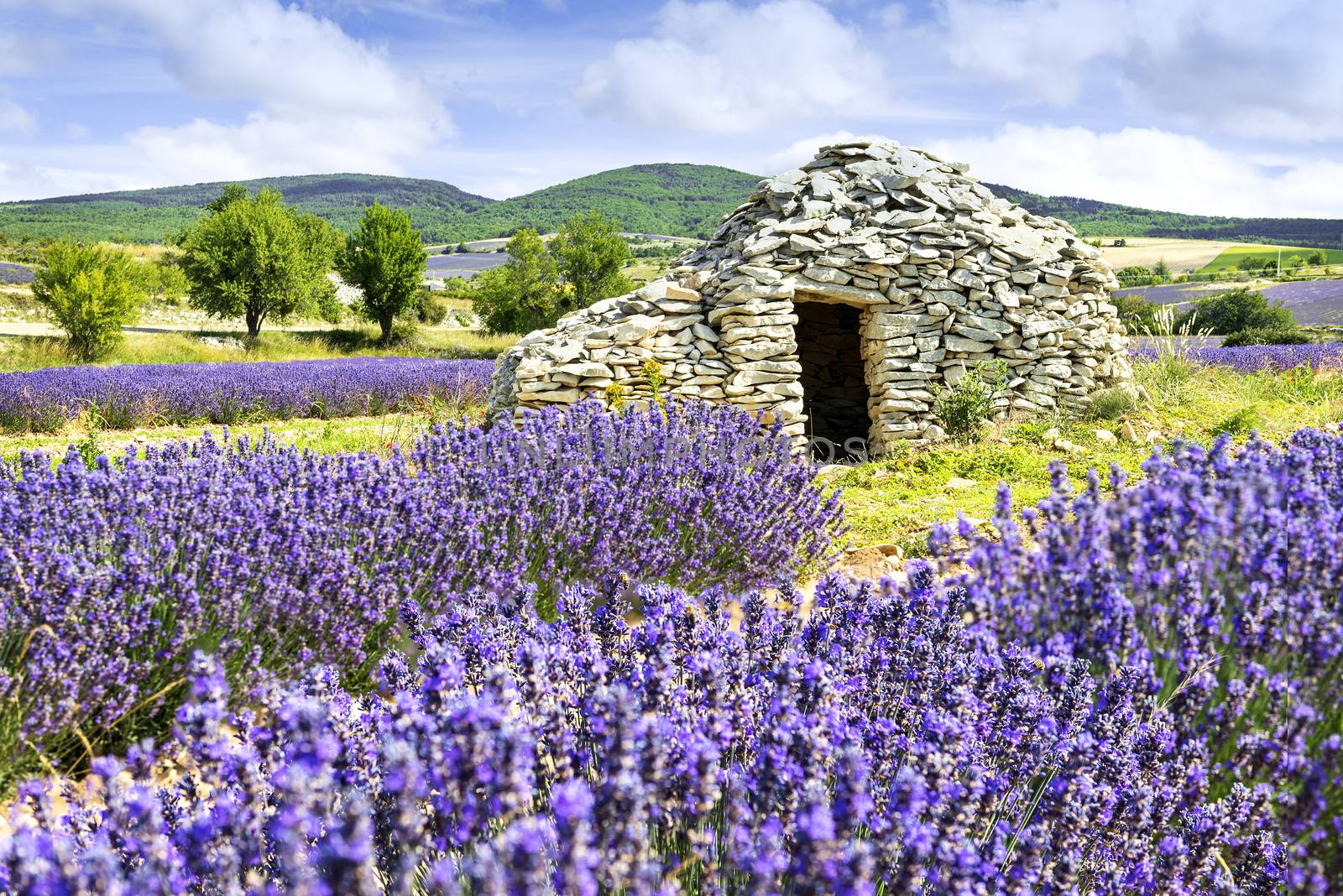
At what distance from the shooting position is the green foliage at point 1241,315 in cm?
1895

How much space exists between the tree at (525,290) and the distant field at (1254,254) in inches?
1492

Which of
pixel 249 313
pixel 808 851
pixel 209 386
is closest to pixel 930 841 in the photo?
pixel 808 851

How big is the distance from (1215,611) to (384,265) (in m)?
26.1

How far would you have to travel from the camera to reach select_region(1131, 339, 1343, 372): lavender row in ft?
35.2

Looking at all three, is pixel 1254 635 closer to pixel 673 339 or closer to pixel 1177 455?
pixel 1177 455

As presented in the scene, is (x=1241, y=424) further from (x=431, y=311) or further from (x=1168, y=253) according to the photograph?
(x=1168, y=253)

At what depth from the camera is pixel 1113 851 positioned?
1.57 meters

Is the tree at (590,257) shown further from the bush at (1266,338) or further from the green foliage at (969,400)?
the green foliage at (969,400)

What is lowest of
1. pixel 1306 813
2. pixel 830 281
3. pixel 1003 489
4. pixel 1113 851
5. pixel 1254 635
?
pixel 1113 851

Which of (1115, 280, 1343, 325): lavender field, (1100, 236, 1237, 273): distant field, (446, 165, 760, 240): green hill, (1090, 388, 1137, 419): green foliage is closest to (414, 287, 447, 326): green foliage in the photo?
(1115, 280, 1343, 325): lavender field

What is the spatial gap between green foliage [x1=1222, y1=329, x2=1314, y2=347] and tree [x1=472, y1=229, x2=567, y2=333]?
59.7 feet

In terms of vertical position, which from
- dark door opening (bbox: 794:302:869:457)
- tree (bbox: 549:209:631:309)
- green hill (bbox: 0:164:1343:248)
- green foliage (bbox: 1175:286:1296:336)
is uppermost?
green hill (bbox: 0:164:1343:248)

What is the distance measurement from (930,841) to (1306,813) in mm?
757

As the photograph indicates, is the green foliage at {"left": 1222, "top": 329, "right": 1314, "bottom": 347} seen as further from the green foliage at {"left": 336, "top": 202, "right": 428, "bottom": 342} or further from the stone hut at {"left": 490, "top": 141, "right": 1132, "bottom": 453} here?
the green foliage at {"left": 336, "top": 202, "right": 428, "bottom": 342}
